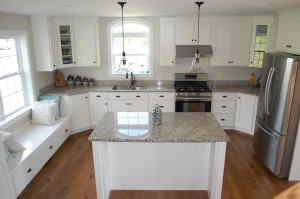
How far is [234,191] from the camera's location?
10.4ft

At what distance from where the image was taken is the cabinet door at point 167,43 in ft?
15.9

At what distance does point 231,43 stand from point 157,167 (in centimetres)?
319

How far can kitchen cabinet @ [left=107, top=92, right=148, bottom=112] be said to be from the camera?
4.95m

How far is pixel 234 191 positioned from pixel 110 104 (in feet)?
9.68

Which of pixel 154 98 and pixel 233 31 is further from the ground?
pixel 233 31

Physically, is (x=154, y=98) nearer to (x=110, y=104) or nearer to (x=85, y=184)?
(x=110, y=104)

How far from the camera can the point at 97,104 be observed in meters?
5.00

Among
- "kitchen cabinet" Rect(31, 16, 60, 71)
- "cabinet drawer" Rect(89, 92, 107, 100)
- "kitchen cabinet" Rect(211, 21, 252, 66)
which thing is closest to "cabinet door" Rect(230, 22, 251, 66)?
"kitchen cabinet" Rect(211, 21, 252, 66)

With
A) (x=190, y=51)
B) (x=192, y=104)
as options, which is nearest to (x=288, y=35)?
(x=190, y=51)

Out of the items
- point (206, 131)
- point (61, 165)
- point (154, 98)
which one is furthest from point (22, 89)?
point (206, 131)

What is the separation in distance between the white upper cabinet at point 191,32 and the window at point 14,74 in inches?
116

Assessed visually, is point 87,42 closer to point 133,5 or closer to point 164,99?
point 164,99

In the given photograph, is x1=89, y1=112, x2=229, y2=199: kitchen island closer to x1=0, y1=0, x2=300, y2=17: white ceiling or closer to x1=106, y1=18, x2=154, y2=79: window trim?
x1=0, y1=0, x2=300, y2=17: white ceiling

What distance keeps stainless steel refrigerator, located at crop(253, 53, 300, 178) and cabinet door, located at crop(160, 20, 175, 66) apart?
6.18ft
